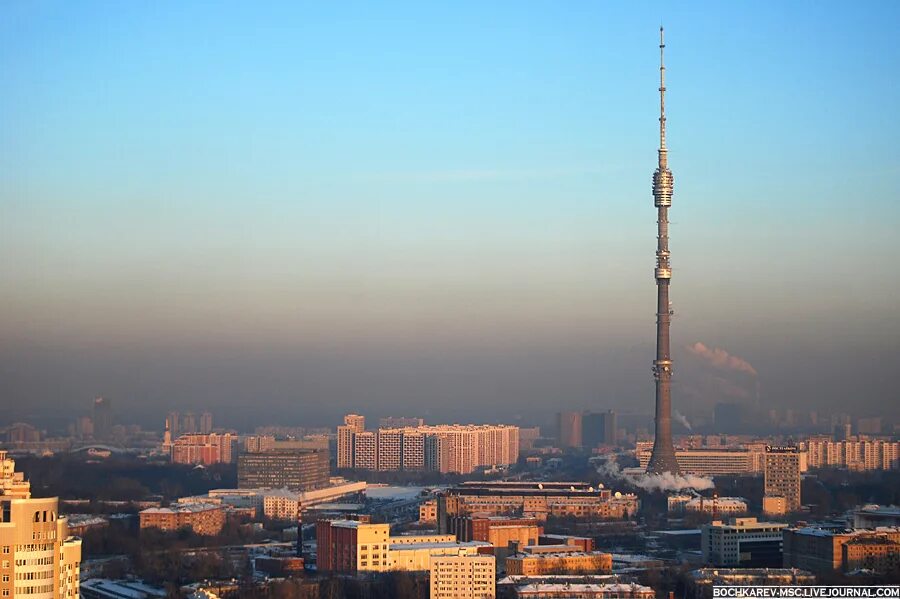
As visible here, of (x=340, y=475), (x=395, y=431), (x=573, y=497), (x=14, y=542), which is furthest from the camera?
(x=395, y=431)

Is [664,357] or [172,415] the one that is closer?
[664,357]

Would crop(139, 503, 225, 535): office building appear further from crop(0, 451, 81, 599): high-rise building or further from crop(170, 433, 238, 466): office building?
crop(0, 451, 81, 599): high-rise building

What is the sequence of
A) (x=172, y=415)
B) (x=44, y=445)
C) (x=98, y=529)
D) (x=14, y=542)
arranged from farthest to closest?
(x=172, y=415)
(x=44, y=445)
(x=98, y=529)
(x=14, y=542)

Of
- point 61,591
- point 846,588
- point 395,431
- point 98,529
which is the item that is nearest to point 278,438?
point 395,431

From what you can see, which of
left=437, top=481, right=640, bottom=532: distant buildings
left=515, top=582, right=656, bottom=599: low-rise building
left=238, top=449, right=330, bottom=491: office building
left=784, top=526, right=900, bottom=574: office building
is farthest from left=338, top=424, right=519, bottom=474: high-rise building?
left=515, top=582, right=656, bottom=599: low-rise building

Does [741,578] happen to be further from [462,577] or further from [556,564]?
[462,577]

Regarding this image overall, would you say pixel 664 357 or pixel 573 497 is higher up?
pixel 664 357

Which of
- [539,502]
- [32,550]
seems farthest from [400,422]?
[32,550]

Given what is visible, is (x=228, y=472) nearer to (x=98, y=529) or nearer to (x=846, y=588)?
(x=98, y=529)
